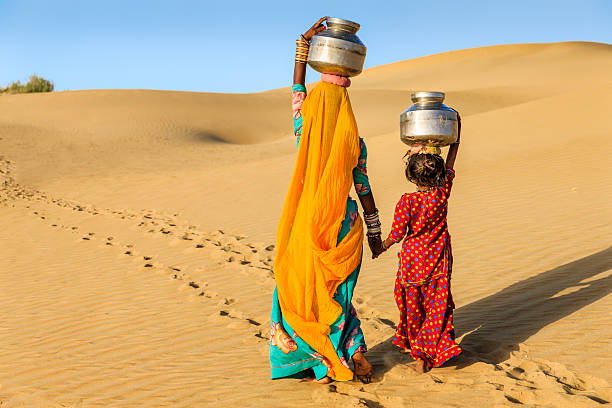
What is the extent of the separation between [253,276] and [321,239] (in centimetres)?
411

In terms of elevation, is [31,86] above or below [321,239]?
above

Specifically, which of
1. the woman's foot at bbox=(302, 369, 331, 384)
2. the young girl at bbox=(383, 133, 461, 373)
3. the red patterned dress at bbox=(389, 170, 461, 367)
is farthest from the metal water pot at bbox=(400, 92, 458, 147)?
the woman's foot at bbox=(302, 369, 331, 384)

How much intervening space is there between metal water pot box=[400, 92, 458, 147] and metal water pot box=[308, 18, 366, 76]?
0.57m

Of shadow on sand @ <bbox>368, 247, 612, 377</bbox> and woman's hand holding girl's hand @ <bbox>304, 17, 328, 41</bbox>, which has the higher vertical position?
woman's hand holding girl's hand @ <bbox>304, 17, 328, 41</bbox>

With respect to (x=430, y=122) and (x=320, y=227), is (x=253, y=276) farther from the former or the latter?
(x=430, y=122)

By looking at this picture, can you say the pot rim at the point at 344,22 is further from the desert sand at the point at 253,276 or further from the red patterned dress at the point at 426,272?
the desert sand at the point at 253,276

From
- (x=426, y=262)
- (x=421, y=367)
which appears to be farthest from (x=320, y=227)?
(x=421, y=367)

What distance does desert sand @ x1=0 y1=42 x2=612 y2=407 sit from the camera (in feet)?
14.1

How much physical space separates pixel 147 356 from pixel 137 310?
4.98 feet

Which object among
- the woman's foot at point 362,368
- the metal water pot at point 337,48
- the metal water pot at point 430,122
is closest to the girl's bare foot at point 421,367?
the woman's foot at point 362,368

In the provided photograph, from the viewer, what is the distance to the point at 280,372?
4191 mm

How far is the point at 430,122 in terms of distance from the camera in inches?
162

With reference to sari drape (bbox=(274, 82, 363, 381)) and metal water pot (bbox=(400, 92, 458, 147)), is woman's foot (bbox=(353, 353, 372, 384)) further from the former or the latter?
metal water pot (bbox=(400, 92, 458, 147))

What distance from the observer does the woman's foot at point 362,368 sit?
4.10 meters
